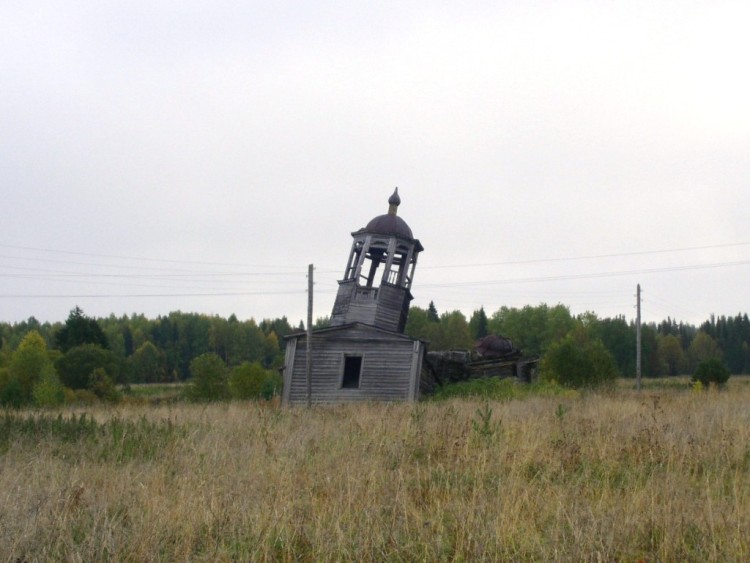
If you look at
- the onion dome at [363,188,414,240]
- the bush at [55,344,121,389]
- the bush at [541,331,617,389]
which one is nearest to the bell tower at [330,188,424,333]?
the onion dome at [363,188,414,240]

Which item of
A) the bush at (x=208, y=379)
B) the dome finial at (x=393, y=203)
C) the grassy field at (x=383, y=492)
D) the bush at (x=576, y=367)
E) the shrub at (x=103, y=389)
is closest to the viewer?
the grassy field at (x=383, y=492)

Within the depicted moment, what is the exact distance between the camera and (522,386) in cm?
2642

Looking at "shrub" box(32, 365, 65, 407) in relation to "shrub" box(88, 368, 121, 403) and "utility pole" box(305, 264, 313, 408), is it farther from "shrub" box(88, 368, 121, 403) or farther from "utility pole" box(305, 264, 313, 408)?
"utility pole" box(305, 264, 313, 408)

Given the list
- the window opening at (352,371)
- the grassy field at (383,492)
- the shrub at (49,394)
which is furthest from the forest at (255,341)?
the grassy field at (383,492)

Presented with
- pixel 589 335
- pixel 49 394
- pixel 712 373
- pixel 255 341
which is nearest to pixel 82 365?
pixel 49 394

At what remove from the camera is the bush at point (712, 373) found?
37906 mm

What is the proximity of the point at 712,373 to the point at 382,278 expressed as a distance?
71.5 ft

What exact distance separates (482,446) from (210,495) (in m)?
3.49

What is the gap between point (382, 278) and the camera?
26719 millimetres

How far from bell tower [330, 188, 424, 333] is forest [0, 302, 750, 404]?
17085 mm

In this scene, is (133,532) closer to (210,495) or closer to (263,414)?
(210,495)

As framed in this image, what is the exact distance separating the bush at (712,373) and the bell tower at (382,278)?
1958cm

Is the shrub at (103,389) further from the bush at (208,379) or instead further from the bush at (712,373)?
the bush at (712,373)

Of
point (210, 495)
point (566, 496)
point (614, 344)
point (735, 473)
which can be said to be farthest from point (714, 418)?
point (614, 344)
